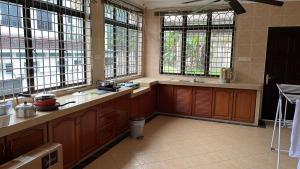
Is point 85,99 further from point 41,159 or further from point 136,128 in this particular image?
point 136,128

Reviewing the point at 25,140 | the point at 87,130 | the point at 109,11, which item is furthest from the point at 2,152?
the point at 109,11

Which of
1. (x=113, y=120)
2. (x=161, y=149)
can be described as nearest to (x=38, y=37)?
(x=113, y=120)

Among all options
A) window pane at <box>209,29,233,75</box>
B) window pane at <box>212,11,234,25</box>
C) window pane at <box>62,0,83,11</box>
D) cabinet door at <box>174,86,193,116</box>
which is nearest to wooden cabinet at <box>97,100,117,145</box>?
window pane at <box>62,0,83,11</box>

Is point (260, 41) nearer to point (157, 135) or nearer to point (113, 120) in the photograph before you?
point (157, 135)

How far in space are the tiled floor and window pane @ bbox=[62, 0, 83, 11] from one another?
2.26 metres

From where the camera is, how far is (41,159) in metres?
2.14

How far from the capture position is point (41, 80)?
3.09m

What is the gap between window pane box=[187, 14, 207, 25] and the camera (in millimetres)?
5328

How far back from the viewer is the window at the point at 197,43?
205 inches

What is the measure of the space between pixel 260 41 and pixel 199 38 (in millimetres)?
1304

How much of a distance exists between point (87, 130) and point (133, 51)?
2760 millimetres

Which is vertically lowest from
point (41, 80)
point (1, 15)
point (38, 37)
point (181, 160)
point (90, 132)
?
point (181, 160)

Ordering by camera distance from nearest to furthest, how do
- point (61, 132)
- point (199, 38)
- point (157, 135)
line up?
point (61, 132)
point (157, 135)
point (199, 38)

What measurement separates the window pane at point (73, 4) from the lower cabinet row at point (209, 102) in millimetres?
2627
